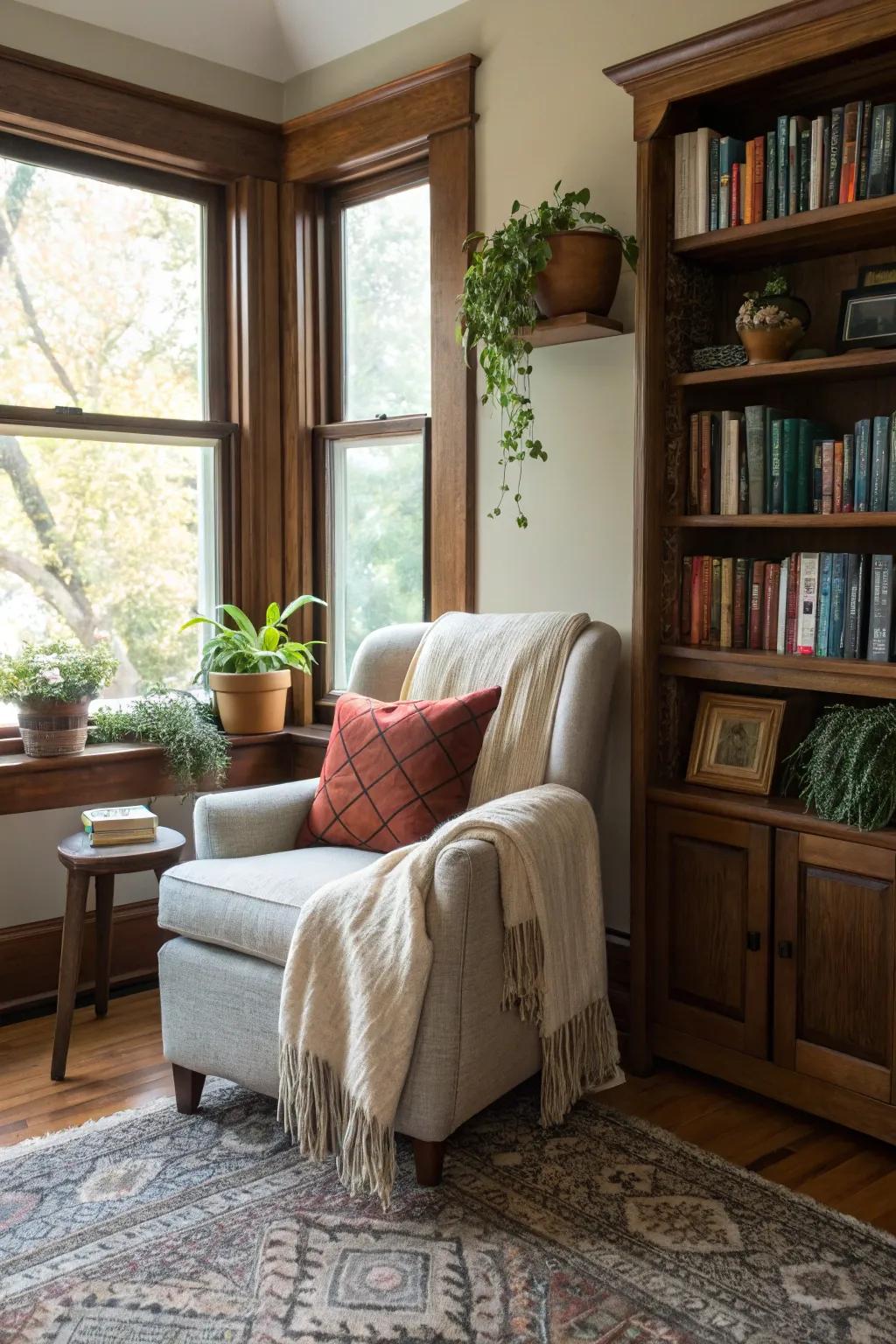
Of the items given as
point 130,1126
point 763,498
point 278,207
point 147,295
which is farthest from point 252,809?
point 278,207

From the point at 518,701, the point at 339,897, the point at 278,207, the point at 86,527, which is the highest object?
the point at 278,207

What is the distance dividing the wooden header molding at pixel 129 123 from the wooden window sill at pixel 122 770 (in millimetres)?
1654

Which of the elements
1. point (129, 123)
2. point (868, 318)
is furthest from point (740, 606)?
point (129, 123)

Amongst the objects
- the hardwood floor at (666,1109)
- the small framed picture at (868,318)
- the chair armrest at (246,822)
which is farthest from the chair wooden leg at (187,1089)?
the small framed picture at (868,318)

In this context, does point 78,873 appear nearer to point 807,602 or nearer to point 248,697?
point 248,697

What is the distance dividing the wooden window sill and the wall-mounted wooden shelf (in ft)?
4.30

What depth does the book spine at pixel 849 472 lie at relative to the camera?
2406 mm

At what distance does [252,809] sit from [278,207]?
2.02 meters

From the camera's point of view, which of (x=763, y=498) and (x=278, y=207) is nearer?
(x=763, y=498)

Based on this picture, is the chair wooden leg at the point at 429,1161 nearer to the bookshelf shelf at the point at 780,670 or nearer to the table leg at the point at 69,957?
the table leg at the point at 69,957

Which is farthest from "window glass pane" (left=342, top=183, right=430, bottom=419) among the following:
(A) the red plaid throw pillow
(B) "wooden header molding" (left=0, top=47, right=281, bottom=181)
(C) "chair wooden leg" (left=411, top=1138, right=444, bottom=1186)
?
(C) "chair wooden leg" (left=411, top=1138, right=444, bottom=1186)

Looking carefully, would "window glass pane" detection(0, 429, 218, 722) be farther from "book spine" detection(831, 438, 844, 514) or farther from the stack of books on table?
"book spine" detection(831, 438, 844, 514)

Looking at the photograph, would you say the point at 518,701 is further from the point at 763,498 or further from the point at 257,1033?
the point at 257,1033

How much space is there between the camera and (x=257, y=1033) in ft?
7.62
